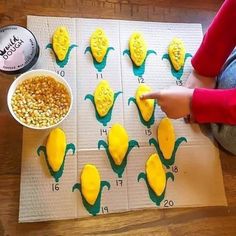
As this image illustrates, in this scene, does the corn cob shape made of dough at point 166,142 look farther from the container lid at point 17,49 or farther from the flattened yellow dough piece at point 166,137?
the container lid at point 17,49

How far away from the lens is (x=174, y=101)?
0.62m

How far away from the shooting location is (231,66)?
66 centimetres

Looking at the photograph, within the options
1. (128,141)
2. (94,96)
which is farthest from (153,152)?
(94,96)

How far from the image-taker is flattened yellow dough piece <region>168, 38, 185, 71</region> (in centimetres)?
73

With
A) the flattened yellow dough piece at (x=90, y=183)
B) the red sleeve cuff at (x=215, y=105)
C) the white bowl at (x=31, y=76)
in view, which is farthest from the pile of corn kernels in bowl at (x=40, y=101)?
the red sleeve cuff at (x=215, y=105)

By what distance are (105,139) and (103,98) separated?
0.08 m

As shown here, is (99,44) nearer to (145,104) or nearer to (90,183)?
(145,104)

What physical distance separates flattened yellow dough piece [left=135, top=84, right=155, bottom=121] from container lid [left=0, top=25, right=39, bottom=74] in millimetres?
218

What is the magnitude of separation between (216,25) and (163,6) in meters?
0.19

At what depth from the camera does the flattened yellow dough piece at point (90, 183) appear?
606 mm

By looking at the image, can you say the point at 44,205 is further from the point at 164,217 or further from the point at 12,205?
the point at 164,217

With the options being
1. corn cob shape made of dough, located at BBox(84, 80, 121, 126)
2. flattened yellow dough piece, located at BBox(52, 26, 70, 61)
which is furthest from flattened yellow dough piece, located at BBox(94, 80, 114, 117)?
flattened yellow dough piece, located at BBox(52, 26, 70, 61)

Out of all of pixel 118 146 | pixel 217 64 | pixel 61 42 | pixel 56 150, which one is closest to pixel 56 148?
pixel 56 150

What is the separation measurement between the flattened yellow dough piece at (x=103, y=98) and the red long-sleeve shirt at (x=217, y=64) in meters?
0.17
